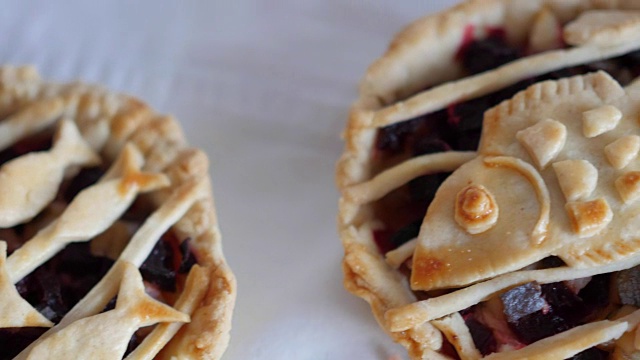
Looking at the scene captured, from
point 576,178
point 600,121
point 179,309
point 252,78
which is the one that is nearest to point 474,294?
point 576,178

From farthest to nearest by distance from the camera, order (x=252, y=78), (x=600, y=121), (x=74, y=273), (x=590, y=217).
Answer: (x=252, y=78) < (x=74, y=273) < (x=600, y=121) < (x=590, y=217)

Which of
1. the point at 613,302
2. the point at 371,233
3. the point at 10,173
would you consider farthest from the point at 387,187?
the point at 10,173

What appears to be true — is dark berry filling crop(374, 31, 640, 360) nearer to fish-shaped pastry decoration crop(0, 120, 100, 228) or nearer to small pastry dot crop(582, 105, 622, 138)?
small pastry dot crop(582, 105, 622, 138)

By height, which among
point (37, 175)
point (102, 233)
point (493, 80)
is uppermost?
point (493, 80)

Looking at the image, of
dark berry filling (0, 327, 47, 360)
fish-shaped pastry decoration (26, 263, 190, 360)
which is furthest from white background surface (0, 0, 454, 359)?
dark berry filling (0, 327, 47, 360)

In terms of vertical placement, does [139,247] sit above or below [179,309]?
above

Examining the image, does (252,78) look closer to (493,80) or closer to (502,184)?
(493,80)
